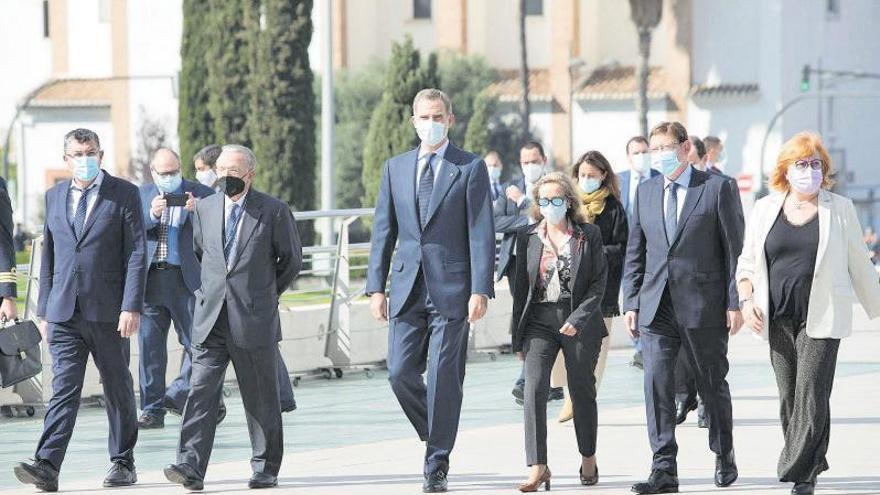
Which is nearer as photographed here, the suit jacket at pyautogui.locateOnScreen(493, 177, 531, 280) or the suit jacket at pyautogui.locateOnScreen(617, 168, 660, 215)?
the suit jacket at pyautogui.locateOnScreen(493, 177, 531, 280)

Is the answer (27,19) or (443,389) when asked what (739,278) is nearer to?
(443,389)

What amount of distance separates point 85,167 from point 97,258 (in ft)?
1.49

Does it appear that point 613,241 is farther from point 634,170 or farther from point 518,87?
point 518,87

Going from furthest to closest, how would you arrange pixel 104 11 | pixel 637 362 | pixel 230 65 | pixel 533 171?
pixel 104 11 < pixel 230 65 < pixel 637 362 < pixel 533 171

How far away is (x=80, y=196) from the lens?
1081 centimetres

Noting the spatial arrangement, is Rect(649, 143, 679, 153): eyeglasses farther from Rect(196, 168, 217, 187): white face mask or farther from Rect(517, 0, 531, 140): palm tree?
Rect(517, 0, 531, 140): palm tree

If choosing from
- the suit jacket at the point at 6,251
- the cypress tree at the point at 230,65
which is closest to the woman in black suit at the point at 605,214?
the suit jacket at the point at 6,251

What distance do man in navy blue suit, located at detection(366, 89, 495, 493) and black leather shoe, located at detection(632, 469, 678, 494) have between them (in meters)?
0.93

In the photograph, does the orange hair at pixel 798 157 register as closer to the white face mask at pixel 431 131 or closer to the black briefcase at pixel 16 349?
the white face mask at pixel 431 131

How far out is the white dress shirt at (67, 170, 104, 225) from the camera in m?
10.8

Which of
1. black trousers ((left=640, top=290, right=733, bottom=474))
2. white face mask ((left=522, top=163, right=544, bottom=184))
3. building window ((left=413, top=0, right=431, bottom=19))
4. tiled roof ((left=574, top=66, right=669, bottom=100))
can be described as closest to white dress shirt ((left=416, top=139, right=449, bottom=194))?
black trousers ((left=640, top=290, right=733, bottom=474))

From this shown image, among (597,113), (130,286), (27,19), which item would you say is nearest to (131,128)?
(27,19)

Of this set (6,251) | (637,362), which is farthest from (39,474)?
(637,362)

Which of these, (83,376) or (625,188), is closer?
(83,376)
